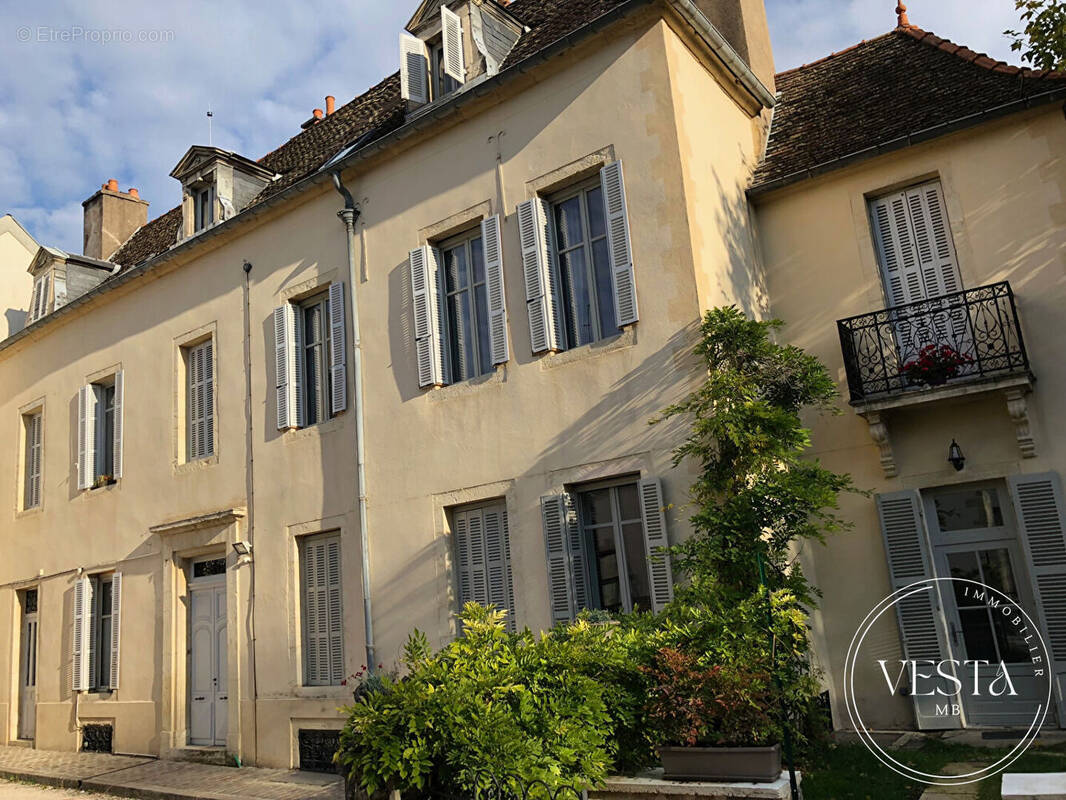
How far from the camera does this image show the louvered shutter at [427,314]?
10297mm

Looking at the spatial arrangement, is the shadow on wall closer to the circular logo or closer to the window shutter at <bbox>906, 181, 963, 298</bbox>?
the window shutter at <bbox>906, 181, 963, 298</bbox>

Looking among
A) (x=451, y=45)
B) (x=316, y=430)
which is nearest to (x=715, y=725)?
(x=316, y=430)

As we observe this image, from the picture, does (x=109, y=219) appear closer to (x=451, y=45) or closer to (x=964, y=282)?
(x=451, y=45)

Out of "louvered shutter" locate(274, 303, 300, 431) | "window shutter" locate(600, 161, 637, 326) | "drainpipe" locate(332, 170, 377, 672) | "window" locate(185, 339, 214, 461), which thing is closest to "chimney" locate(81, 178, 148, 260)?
"window" locate(185, 339, 214, 461)

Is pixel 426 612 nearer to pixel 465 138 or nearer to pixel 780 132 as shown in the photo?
pixel 465 138

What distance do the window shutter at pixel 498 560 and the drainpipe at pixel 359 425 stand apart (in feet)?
5.24

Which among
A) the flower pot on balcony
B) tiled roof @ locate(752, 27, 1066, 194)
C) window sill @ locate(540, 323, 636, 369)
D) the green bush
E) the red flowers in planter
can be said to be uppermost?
tiled roof @ locate(752, 27, 1066, 194)

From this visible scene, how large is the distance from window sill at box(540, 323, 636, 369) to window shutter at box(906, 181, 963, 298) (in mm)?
3093

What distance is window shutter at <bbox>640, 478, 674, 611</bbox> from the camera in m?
8.30

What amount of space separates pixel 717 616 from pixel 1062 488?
11.9ft

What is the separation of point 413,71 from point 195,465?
602cm

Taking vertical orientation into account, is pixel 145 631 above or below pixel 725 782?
above

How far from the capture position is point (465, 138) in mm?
10508

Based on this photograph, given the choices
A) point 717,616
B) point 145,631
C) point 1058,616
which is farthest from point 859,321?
point 145,631
